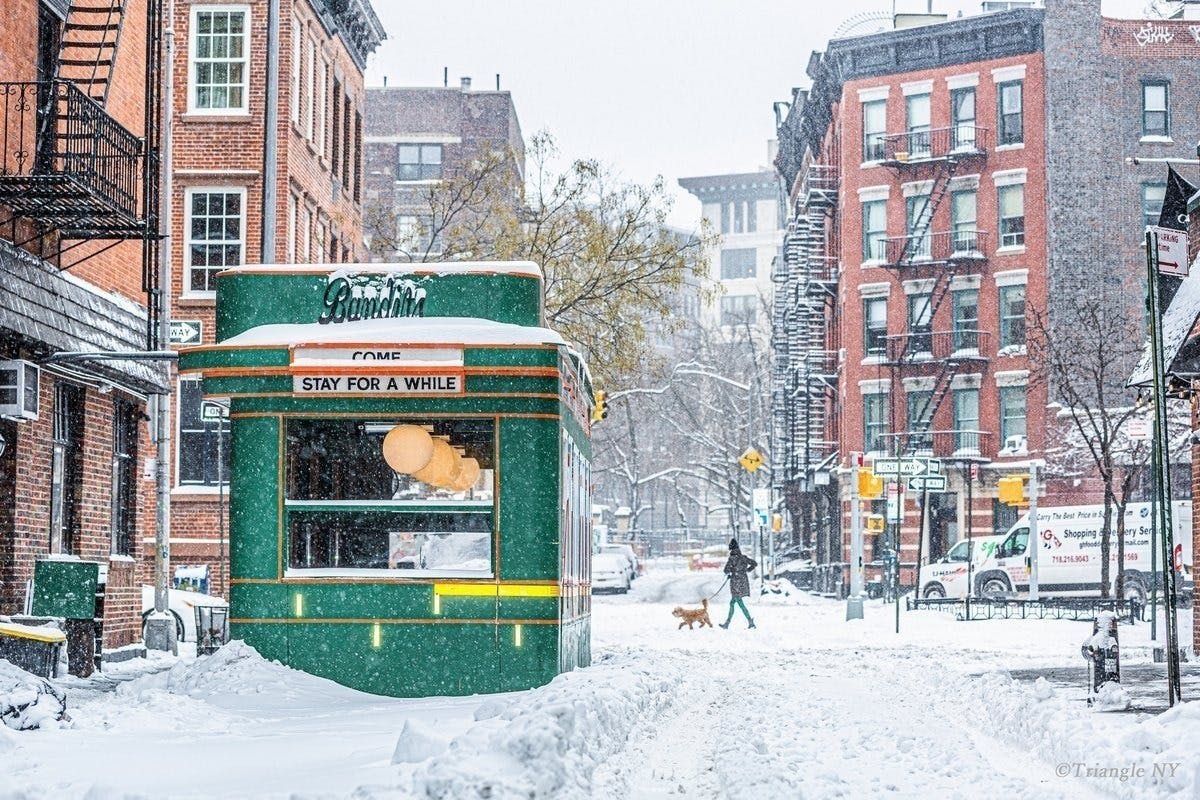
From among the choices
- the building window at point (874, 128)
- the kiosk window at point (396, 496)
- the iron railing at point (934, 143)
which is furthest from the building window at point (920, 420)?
the kiosk window at point (396, 496)

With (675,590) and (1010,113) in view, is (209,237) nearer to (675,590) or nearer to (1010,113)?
(675,590)

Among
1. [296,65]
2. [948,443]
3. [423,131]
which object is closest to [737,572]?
[296,65]

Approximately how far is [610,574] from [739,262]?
101 m

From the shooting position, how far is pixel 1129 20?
57.7 metres

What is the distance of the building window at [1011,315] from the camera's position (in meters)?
57.0

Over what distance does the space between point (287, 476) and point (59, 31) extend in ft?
26.5

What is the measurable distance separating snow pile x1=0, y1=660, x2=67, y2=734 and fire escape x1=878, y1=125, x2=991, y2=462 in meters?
46.4

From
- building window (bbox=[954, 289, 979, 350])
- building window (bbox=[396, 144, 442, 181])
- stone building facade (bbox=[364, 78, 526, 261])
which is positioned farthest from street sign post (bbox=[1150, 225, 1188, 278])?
building window (bbox=[396, 144, 442, 181])

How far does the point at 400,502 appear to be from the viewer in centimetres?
1484

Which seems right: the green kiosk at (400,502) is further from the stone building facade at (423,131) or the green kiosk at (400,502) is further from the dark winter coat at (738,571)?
the stone building facade at (423,131)

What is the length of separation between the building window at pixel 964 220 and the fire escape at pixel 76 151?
129 ft

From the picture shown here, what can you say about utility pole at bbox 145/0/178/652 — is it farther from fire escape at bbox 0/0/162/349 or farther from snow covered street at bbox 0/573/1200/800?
snow covered street at bbox 0/573/1200/800

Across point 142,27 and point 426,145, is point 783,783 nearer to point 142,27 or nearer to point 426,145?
point 142,27

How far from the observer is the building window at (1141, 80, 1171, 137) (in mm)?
57469
